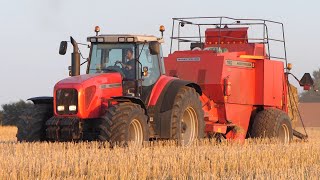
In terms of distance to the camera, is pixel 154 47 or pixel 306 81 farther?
pixel 306 81

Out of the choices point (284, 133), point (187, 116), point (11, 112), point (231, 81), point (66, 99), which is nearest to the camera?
point (66, 99)

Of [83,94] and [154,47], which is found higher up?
[154,47]

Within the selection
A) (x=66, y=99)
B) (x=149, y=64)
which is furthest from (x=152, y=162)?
(x=149, y=64)

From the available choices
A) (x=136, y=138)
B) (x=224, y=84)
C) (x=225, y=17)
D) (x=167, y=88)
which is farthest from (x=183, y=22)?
(x=136, y=138)

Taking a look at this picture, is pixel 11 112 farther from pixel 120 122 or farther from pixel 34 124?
pixel 120 122

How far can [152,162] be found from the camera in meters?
10.4

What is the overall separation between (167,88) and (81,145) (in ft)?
7.68

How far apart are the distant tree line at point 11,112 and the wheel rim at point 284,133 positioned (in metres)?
24.4

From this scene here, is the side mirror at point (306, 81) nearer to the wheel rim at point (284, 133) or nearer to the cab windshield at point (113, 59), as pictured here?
the wheel rim at point (284, 133)

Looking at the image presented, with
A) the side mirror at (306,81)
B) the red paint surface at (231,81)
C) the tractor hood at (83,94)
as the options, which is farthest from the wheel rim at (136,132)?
the side mirror at (306,81)

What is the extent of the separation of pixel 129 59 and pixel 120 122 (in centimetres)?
164

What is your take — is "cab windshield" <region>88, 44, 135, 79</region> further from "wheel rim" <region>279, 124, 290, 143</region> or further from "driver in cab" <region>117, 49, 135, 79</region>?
"wheel rim" <region>279, 124, 290, 143</region>

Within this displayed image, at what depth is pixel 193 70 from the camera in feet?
54.1

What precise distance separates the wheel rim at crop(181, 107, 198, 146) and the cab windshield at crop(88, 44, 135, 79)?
1652 millimetres
